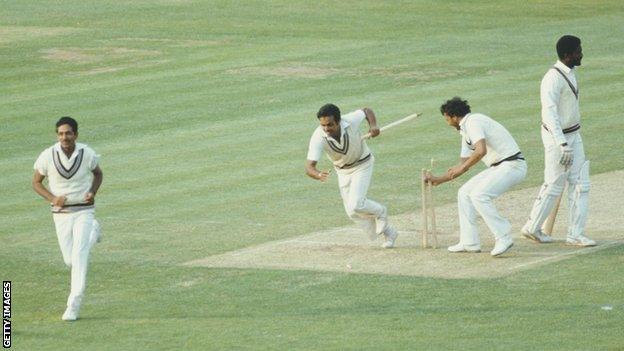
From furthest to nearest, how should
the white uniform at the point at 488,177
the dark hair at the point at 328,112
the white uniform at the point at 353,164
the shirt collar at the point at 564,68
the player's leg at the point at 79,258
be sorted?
the white uniform at the point at 353,164, the shirt collar at the point at 564,68, the dark hair at the point at 328,112, the white uniform at the point at 488,177, the player's leg at the point at 79,258

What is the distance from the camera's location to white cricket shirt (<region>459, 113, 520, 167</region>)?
56.4 ft

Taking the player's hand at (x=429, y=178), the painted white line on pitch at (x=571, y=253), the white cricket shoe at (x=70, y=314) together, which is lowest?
the painted white line on pitch at (x=571, y=253)

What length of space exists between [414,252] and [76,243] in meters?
4.43

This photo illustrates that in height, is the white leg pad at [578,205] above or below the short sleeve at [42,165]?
below

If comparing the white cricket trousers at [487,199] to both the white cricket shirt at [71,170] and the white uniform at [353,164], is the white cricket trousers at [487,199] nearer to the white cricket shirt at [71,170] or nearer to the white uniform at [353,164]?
the white uniform at [353,164]

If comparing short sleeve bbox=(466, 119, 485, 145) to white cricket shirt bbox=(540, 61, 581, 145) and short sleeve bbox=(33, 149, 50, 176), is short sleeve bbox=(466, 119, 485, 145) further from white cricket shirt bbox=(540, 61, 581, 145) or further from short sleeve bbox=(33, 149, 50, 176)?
short sleeve bbox=(33, 149, 50, 176)

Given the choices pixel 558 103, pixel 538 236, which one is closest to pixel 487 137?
pixel 558 103

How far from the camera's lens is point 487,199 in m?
17.4

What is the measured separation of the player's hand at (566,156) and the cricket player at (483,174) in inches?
18.4

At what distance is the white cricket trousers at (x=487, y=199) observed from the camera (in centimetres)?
1730

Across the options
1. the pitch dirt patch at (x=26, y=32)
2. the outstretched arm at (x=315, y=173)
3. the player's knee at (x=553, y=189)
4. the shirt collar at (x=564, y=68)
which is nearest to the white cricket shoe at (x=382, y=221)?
the outstretched arm at (x=315, y=173)

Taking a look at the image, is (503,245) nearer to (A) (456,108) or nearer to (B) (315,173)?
(A) (456,108)

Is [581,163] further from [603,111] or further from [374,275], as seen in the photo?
[603,111]

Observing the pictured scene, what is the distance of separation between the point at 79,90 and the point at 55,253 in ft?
49.0
